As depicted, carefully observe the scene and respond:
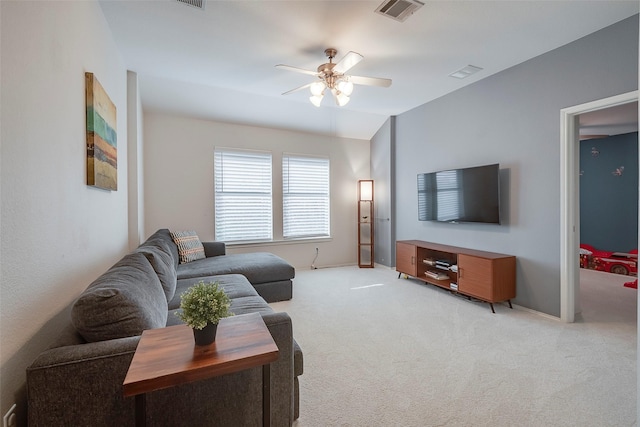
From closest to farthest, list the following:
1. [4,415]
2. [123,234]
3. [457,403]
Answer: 1. [4,415]
2. [457,403]
3. [123,234]

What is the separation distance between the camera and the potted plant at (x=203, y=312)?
1.03 meters

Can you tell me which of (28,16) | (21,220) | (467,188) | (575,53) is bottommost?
(21,220)

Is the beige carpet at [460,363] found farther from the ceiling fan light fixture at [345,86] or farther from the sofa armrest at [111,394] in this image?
the ceiling fan light fixture at [345,86]

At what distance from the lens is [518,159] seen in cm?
330

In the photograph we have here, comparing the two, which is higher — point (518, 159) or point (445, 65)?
point (445, 65)

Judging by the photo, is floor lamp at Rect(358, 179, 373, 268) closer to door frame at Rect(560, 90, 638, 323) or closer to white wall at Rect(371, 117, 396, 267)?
white wall at Rect(371, 117, 396, 267)

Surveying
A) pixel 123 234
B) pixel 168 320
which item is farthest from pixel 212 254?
pixel 168 320

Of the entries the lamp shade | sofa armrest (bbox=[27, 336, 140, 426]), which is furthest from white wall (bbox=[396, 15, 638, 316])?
sofa armrest (bbox=[27, 336, 140, 426])

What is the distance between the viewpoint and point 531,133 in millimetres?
3172

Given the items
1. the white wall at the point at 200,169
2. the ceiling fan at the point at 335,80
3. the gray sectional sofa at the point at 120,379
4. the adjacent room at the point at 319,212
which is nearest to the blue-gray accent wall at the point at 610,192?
the adjacent room at the point at 319,212

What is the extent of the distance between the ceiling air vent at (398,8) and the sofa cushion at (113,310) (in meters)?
2.56

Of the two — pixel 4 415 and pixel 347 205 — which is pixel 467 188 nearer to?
pixel 347 205

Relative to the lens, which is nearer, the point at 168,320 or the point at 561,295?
the point at 168,320

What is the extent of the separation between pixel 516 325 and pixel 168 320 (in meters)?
3.15
